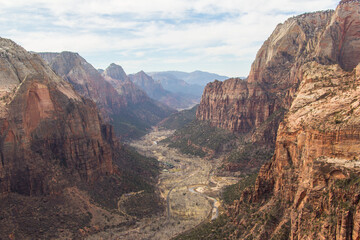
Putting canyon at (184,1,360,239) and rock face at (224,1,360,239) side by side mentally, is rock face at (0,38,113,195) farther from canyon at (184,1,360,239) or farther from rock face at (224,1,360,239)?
rock face at (224,1,360,239)

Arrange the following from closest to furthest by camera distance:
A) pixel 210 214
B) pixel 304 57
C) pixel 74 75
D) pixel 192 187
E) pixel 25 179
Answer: pixel 25 179, pixel 210 214, pixel 192 187, pixel 304 57, pixel 74 75

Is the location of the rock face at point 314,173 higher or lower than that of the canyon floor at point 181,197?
higher

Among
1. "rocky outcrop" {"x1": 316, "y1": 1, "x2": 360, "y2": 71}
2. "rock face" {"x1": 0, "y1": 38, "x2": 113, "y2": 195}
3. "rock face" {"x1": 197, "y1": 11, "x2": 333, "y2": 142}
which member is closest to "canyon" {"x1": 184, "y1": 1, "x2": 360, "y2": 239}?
"rock face" {"x1": 0, "y1": 38, "x2": 113, "y2": 195}

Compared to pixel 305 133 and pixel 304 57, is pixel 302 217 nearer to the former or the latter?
pixel 305 133

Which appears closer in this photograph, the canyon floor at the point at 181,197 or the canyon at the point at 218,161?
the canyon at the point at 218,161

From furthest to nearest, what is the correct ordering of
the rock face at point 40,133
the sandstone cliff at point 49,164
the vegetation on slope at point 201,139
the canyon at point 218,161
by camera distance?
1. the vegetation on slope at point 201,139
2. the rock face at point 40,133
3. the sandstone cliff at point 49,164
4. the canyon at point 218,161

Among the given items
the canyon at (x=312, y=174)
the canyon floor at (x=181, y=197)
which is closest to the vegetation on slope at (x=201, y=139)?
the canyon floor at (x=181, y=197)

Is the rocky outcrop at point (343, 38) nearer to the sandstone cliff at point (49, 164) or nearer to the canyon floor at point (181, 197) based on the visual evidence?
the canyon floor at point (181, 197)

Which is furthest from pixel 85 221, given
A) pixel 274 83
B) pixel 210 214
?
pixel 274 83
